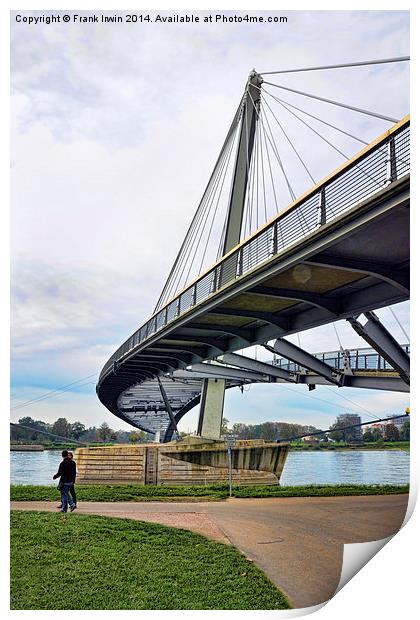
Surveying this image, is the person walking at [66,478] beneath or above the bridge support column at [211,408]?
beneath

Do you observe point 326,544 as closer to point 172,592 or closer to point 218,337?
point 172,592

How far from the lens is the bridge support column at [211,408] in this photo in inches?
383

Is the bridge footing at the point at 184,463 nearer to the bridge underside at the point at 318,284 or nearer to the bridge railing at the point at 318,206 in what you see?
the bridge underside at the point at 318,284

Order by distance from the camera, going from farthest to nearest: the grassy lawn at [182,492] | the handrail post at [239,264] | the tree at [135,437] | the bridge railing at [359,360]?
1. the handrail post at [239,264]
2. the tree at [135,437]
3. the bridge railing at [359,360]
4. the grassy lawn at [182,492]

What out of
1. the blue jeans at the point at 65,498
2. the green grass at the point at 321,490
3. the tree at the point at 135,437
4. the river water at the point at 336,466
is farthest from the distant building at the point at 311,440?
the blue jeans at the point at 65,498

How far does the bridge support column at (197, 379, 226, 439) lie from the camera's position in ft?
31.9

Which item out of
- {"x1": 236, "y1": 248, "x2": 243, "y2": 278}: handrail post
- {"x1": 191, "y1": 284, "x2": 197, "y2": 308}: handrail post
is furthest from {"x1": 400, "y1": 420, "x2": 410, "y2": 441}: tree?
{"x1": 191, "y1": 284, "x2": 197, "y2": 308}: handrail post

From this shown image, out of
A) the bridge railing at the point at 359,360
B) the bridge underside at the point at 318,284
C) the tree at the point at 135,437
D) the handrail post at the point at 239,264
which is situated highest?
the handrail post at the point at 239,264

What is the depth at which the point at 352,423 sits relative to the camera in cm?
682

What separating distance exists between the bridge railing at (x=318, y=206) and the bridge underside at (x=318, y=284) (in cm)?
14

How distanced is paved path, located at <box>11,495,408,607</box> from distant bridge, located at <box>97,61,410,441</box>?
150 centimetres

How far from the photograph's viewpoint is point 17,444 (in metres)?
5.76

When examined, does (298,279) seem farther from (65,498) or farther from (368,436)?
(65,498)

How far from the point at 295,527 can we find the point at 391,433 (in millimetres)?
1537
